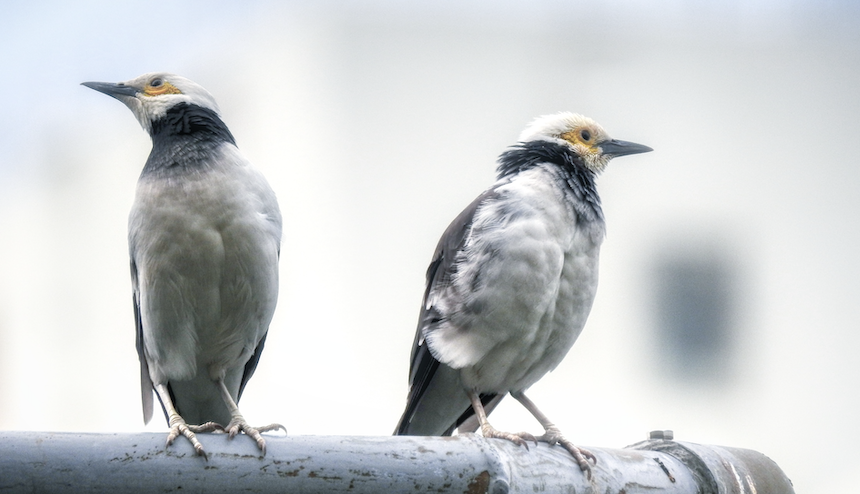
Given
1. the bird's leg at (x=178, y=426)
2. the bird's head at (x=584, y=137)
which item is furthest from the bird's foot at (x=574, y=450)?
the bird's head at (x=584, y=137)

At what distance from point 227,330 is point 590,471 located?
2.32m

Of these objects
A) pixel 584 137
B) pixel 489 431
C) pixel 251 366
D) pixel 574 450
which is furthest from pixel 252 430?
pixel 584 137

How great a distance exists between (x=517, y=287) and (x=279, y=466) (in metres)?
2.42

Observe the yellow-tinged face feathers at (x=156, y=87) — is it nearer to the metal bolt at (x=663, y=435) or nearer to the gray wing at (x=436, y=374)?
the gray wing at (x=436, y=374)

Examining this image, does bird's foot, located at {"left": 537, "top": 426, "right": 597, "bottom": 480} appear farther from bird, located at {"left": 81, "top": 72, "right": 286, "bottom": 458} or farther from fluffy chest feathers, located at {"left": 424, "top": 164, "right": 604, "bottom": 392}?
bird, located at {"left": 81, "top": 72, "right": 286, "bottom": 458}

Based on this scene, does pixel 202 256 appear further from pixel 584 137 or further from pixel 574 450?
pixel 584 137

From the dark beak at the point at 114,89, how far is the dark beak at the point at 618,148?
2736mm

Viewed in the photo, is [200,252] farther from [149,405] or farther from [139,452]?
[139,452]

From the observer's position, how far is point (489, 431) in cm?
477

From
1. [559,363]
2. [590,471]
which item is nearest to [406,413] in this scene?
[559,363]

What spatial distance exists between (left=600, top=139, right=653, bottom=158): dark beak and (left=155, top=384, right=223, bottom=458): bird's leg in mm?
2856

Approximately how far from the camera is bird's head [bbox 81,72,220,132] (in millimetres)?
5480

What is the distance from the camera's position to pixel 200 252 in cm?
487

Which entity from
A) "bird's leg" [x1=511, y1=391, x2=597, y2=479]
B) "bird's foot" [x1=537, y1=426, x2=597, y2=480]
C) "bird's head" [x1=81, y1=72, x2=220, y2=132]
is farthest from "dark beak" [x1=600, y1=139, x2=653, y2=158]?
"bird's head" [x1=81, y1=72, x2=220, y2=132]
